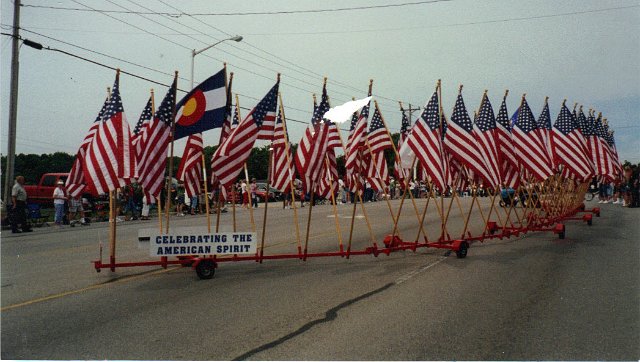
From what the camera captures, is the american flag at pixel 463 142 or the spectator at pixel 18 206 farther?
the spectator at pixel 18 206

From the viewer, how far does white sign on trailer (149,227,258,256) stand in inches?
287

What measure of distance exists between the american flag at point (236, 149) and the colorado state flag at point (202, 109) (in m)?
0.44

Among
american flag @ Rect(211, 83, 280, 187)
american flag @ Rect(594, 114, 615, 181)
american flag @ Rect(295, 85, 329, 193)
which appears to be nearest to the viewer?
american flag @ Rect(211, 83, 280, 187)

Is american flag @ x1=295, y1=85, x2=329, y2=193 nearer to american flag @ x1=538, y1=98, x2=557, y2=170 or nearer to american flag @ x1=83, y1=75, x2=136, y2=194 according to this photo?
american flag @ x1=83, y1=75, x2=136, y2=194

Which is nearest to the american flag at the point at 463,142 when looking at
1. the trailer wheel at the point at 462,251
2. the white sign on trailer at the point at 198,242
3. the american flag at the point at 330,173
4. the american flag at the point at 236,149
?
the trailer wheel at the point at 462,251

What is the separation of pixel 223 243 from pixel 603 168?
15.0 meters

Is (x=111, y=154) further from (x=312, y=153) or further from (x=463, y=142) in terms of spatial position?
(x=463, y=142)

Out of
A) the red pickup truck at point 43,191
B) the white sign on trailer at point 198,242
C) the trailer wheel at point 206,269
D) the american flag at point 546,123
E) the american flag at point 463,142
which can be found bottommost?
the trailer wheel at point 206,269

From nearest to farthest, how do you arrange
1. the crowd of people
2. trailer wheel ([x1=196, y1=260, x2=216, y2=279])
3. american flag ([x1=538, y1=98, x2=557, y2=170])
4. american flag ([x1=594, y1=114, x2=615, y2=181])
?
1. trailer wheel ([x1=196, y1=260, x2=216, y2=279])
2. american flag ([x1=538, y1=98, x2=557, y2=170])
3. the crowd of people
4. american flag ([x1=594, y1=114, x2=615, y2=181])

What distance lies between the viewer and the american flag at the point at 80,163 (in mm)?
7910

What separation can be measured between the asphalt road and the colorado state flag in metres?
2.42

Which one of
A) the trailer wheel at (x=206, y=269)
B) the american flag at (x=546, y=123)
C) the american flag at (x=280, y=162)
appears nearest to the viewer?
the trailer wheel at (x=206, y=269)

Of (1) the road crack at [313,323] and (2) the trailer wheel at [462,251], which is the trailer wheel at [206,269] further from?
(2) the trailer wheel at [462,251]

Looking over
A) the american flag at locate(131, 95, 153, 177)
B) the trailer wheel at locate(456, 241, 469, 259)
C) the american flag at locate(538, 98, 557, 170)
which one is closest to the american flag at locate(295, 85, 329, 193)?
the american flag at locate(131, 95, 153, 177)
